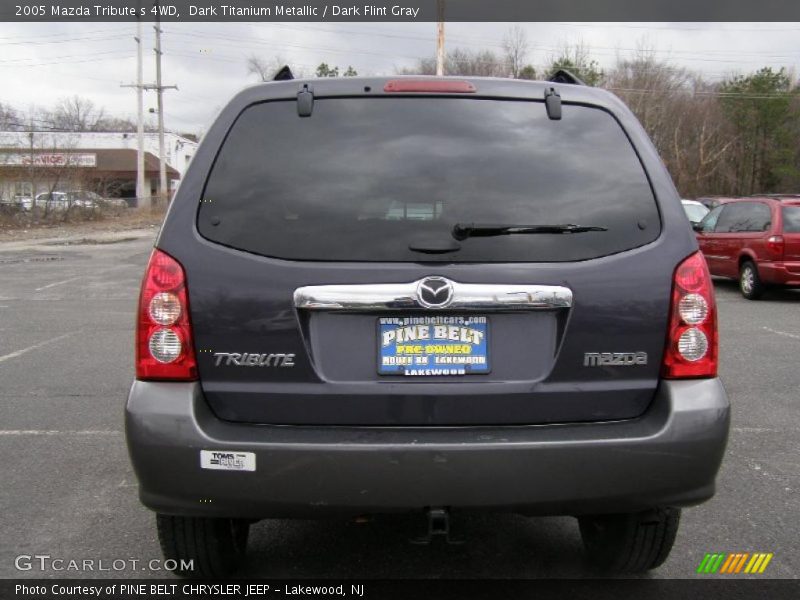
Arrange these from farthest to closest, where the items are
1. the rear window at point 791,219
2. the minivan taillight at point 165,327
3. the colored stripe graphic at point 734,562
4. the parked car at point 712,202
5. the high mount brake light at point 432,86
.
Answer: the parked car at point 712,202
the rear window at point 791,219
the colored stripe graphic at point 734,562
the high mount brake light at point 432,86
the minivan taillight at point 165,327

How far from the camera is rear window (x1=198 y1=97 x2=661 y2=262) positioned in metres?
2.46

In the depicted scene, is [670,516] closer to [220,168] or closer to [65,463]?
[220,168]

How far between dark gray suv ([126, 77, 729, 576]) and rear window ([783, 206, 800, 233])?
33.5 ft

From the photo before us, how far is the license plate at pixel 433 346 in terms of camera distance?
2.41 metres

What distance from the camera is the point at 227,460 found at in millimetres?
2354

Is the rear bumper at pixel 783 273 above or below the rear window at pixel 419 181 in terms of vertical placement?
below

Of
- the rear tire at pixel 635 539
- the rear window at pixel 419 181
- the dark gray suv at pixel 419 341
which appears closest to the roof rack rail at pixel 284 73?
the rear window at pixel 419 181

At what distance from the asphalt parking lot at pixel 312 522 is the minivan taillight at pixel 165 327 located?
3.44 ft

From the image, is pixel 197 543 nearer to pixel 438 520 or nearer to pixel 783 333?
pixel 438 520

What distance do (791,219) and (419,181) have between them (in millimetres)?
10853

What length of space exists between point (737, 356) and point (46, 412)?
6.34 metres

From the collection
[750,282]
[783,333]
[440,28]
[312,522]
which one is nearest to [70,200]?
[440,28]

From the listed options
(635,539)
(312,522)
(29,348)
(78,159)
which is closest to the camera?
(635,539)

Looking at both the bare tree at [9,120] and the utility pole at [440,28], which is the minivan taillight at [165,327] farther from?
the bare tree at [9,120]
